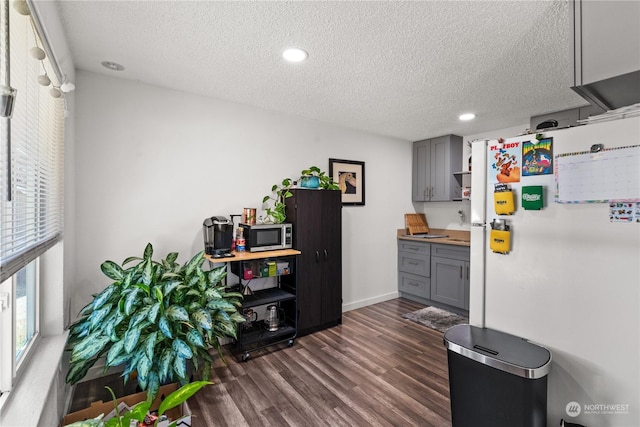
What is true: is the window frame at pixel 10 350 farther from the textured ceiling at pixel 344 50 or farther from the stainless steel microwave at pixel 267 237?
the stainless steel microwave at pixel 267 237

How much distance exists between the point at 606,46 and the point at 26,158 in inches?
90.4

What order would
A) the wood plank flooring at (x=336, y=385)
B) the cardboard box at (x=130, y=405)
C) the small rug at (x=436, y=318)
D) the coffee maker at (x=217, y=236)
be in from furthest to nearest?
the small rug at (x=436, y=318)
the coffee maker at (x=217, y=236)
the wood plank flooring at (x=336, y=385)
the cardboard box at (x=130, y=405)

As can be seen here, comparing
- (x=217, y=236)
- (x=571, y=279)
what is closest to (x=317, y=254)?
(x=217, y=236)

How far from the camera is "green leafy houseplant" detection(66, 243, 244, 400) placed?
67.3 inches

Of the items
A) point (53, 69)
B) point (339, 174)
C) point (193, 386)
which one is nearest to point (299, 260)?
point (339, 174)

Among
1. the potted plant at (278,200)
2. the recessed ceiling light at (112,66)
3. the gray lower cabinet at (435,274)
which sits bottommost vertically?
the gray lower cabinet at (435,274)

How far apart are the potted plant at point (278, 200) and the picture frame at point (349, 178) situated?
0.73 m

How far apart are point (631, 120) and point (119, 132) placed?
3228mm

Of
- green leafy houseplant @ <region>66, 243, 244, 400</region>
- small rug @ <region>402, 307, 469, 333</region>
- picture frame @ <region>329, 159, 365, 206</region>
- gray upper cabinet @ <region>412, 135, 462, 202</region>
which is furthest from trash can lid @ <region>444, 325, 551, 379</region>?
gray upper cabinet @ <region>412, 135, 462, 202</region>

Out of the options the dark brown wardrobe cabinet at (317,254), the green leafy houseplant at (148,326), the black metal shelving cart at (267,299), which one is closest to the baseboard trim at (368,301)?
the dark brown wardrobe cabinet at (317,254)

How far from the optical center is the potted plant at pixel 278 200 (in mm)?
3090

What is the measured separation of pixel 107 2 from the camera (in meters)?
1.56

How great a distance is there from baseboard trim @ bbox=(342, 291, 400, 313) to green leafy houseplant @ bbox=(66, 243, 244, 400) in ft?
7.28

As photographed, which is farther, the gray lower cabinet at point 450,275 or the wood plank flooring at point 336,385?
the gray lower cabinet at point 450,275
